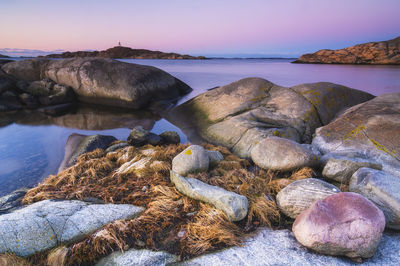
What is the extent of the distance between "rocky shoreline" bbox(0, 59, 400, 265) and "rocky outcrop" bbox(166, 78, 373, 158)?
111 millimetres

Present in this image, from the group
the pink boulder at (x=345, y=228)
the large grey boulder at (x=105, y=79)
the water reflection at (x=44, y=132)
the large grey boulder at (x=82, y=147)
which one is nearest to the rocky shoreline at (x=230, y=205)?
the pink boulder at (x=345, y=228)

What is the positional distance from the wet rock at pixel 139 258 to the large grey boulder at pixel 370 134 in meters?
4.59

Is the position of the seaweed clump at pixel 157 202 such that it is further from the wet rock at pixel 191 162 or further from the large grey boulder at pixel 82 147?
the large grey boulder at pixel 82 147

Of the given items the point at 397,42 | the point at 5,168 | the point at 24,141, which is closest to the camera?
the point at 5,168

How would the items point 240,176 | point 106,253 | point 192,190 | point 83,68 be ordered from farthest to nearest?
point 83,68 < point 240,176 < point 192,190 < point 106,253

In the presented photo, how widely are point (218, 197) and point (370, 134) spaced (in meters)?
4.73

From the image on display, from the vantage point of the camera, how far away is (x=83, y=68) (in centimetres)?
1422

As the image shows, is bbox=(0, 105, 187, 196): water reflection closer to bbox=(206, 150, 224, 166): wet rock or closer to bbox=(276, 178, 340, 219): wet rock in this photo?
bbox=(206, 150, 224, 166): wet rock

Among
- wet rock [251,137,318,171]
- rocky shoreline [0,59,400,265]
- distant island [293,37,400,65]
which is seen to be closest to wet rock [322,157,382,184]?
rocky shoreline [0,59,400,265]

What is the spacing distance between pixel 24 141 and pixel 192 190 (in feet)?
29.2

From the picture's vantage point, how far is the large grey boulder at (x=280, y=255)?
2574mm

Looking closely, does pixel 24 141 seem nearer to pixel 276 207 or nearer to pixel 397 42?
pixel 276 207

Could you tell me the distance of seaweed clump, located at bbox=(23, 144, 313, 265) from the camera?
2861mm

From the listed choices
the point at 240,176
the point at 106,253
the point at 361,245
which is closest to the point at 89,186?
the point at 106,253
